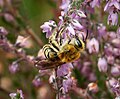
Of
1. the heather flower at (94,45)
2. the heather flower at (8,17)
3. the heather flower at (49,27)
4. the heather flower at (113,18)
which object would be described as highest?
the heather flower at (8,17)

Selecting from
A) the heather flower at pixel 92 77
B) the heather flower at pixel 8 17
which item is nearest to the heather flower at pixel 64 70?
the heather flower at pixel 92 77

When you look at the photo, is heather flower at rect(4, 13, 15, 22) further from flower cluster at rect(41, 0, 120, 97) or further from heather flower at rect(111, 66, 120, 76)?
heather flower at rect(111, 66, 120, 76)

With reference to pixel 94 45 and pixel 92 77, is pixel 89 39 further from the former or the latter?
pixel 92 77

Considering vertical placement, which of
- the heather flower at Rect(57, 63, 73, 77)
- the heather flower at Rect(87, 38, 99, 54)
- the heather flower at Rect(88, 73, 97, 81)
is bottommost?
the heather flower at Rect(57, 63, 73, 77)

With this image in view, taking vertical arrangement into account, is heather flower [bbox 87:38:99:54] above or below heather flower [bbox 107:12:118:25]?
above

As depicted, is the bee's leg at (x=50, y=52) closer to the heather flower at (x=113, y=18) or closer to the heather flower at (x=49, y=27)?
the heather flower at (x=49, y=27)

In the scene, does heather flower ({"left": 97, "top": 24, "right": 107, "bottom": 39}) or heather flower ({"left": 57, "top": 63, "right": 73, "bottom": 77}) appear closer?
heather flower ({"left": 57, "top": 63, "right": 73, "bottom": 77})

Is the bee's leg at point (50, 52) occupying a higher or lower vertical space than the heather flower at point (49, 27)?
lower

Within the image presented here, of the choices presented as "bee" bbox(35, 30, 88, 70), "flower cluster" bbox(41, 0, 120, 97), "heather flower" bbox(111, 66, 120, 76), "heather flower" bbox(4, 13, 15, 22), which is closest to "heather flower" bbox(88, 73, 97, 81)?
"flower cluster" bbox(41, 0, 120, 97)

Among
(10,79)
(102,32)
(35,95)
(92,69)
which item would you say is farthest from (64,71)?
(10,79)
